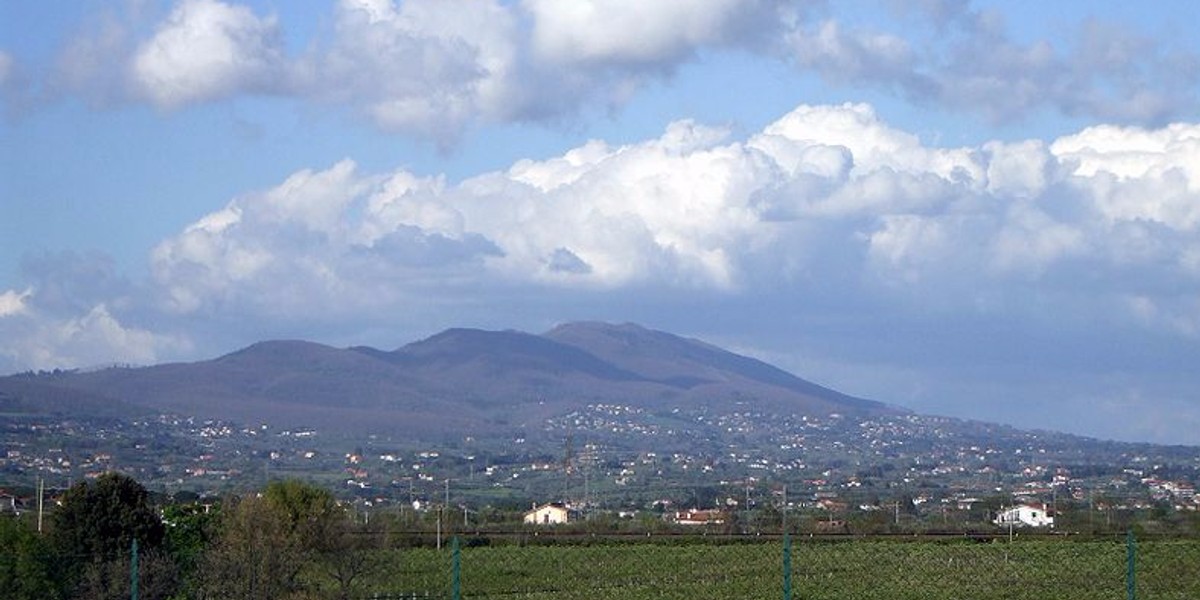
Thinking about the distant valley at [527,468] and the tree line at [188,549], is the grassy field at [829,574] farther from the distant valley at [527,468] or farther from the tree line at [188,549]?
the distant valley at [527,468]

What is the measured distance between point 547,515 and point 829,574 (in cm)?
3824

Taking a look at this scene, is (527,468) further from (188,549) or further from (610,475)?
(188,549)

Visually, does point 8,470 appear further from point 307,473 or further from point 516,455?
point 516,455

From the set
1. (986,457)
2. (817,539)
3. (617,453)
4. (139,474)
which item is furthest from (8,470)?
(986,457)

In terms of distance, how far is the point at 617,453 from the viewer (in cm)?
18675

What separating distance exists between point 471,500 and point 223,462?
41867 mm

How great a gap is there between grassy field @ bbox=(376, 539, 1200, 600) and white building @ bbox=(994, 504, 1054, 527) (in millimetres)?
25257

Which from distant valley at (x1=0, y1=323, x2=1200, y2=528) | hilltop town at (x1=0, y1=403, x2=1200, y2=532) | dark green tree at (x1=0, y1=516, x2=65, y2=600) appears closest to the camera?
dark green tree at (x1=0, y1=516, x2=65, y2=600)

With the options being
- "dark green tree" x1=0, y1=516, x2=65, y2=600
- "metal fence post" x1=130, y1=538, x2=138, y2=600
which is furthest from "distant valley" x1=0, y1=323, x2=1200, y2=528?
"metal fence post" x1=130, y1=538, x2=138, y2=600

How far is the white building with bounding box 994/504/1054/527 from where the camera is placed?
199 feet

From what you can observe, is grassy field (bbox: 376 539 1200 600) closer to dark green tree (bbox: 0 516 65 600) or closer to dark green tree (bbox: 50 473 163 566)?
dark green tree (bbox: 50 473 163 566)

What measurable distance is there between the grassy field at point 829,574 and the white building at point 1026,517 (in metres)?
25.3

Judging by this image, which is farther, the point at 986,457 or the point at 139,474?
the point at 986,457

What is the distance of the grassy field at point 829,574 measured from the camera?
26016 mm
